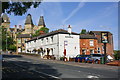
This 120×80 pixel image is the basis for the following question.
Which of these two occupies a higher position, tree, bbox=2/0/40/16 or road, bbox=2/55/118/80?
tree, bbox=2/0/40/16

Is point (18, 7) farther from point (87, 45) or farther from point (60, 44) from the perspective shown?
point (87, 45)

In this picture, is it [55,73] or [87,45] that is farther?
[87,45]

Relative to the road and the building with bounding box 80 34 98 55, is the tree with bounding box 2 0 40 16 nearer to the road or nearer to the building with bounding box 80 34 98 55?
the road

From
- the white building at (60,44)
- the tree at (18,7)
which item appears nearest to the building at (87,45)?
the white building at (60,44)

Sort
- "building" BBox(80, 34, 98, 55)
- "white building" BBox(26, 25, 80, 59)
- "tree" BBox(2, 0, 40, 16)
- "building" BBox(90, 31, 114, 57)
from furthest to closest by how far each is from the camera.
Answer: "building" BBox(90, 31, 114, 57) → "building" BBox(80, 34, 98, 55) → "white building" BBox(26, 25, 80, 59) → "tree" BBox(2, 0, 40, 16)

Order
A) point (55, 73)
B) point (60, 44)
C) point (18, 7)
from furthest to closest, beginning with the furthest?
point (60, 44) → point (55, 73) → point (18, 7)

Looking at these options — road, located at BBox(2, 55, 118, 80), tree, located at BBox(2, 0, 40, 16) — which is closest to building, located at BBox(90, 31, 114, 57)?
road, located at BBox(2, 55, 118, 80)

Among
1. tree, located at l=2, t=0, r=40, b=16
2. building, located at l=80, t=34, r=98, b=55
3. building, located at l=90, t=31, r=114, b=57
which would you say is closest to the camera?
tree, located at l=2, t=0, r=40, b=16

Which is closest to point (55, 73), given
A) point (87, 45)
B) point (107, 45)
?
point (87, 45)

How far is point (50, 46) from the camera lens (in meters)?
49.3

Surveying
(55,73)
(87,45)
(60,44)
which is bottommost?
(55,73)

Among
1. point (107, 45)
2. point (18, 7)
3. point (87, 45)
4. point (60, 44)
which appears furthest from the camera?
point (107, 45)

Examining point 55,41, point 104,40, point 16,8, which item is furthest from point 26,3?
point 55,41

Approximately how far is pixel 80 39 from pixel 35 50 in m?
14.1
